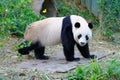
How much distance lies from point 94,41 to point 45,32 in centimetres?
241

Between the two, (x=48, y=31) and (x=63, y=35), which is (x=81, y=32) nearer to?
(x=63, y=35)

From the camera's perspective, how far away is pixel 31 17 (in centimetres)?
939

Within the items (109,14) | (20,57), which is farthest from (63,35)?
(109,14)

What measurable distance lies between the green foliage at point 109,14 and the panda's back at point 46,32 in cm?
264

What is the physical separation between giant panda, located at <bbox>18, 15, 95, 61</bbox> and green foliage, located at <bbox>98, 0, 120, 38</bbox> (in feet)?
8.26

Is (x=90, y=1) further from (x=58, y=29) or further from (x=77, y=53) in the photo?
(x=58, y=29)

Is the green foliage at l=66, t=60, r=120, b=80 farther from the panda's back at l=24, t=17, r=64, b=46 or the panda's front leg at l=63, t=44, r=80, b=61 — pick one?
the panda's back at l=24, t=17, r=64, b=46

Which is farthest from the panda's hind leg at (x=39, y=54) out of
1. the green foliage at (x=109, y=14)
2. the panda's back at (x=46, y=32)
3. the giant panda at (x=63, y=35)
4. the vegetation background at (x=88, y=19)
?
the green foliage at (x=109, y=14)

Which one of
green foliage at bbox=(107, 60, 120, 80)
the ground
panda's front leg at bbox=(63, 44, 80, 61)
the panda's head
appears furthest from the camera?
panda's front leg at bbox=(63, 44, 80, 61)

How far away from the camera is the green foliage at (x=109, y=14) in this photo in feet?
31.8

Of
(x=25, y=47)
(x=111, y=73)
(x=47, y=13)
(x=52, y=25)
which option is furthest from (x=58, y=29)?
(x=47, y=13)

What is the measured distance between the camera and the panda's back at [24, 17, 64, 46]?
724 centimetres

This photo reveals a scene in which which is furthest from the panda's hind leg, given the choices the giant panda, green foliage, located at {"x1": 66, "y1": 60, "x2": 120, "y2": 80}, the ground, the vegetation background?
green foliage, located at {"x1": 66, "y1": 60, "x2": 120, "y2": 80}

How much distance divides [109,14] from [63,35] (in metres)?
2.99
